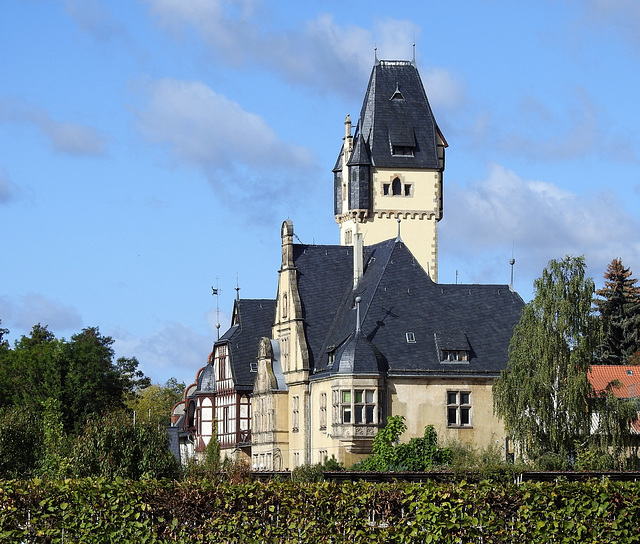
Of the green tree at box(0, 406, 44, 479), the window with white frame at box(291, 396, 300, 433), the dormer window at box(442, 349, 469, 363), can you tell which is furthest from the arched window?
the green tree at box(0, 406, 44, 479)

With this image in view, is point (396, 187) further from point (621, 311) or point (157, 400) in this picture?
point (157, 400)

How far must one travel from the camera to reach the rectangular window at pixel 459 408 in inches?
2657

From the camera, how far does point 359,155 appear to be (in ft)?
309

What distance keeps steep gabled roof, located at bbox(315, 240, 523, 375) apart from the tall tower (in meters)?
20.9

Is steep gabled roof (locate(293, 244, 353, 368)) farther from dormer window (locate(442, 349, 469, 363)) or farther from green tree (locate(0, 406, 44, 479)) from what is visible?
green tree (locate(0, 406, 44, 479))

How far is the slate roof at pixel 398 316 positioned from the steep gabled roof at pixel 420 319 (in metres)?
0.05

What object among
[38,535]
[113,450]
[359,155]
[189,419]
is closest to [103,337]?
[189,419]

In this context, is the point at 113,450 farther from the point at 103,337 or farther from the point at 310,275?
the point at 103,337

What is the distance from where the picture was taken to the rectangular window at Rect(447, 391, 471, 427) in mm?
67500

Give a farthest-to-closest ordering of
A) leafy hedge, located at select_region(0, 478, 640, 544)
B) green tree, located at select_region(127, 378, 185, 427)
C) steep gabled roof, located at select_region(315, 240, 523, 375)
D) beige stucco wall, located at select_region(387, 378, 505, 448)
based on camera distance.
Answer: green tree, located at select_region(127, 378, 185, 427)
steep gabled roof, located at select_region(315, 240, 523, 375)
beige stucco wall, located at select_region(387, 378, 505, 448)
leafy hedge, located at select_region(0, 478, 640, 544)

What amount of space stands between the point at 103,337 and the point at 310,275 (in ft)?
229

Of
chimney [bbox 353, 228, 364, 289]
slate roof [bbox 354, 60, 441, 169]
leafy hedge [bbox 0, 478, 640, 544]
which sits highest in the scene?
slate roof [bbox 354, 60, 441, 169]

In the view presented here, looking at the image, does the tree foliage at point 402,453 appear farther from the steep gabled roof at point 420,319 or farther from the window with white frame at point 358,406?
the steep gabled roof at point 420,319

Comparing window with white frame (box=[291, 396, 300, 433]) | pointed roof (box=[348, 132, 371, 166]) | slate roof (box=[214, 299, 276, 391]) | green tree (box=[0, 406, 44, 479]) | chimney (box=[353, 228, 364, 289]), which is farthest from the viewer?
pointed roof (box=[348, 132, 371, 166])
